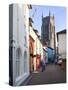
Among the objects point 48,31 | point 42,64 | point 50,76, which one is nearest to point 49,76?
point 50,76

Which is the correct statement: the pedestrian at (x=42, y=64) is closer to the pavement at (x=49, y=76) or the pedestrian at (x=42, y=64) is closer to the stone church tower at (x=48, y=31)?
the pavement at (x=49, y=76)

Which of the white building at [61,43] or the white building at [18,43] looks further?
the white building at [61,43]

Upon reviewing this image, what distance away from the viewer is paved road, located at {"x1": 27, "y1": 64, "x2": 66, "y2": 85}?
6.54 feet

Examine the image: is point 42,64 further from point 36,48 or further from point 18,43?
point 18,43

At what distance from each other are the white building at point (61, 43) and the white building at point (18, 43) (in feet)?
1.12

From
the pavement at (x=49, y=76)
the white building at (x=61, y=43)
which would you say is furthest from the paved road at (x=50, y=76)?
the white building at (x=61, y=43)

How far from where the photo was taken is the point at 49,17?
6.75ft

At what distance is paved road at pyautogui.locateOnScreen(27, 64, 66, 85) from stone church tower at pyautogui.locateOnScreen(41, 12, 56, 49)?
22 cm

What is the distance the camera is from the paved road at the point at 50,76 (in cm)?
199

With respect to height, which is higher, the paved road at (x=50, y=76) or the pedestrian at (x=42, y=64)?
the pedestrian at (x=42, y=64)

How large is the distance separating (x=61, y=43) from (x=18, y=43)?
0.47 metres

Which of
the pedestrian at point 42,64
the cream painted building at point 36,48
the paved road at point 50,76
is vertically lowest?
the paved road at point 50,76

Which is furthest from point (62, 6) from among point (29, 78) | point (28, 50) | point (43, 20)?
point (29, 78)

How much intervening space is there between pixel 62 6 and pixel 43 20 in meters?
0.26
